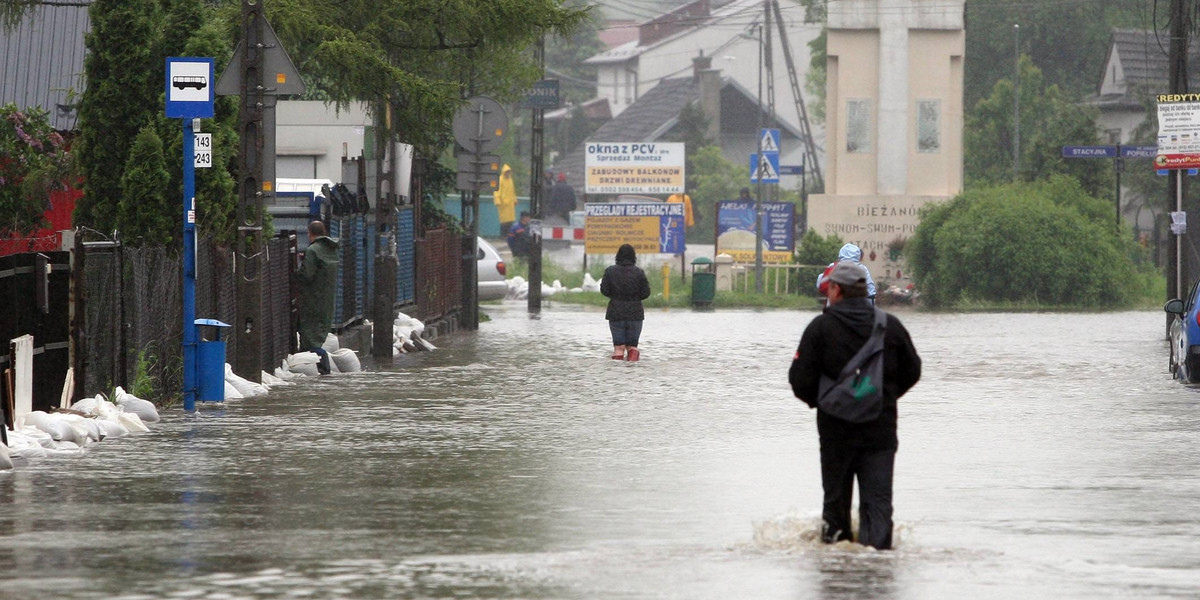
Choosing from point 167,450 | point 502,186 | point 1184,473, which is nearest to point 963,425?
point 1184,473

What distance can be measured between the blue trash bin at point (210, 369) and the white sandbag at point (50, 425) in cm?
290

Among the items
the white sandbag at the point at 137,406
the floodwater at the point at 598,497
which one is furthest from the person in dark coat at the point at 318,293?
the white sandbag at the point at 137,406

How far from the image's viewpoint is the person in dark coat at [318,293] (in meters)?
21.7

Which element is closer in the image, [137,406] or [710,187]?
[137,406]

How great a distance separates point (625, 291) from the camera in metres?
24.8

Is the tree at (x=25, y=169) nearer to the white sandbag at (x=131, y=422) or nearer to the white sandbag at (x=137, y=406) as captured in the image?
the white sandbag at (x=137, y=406)

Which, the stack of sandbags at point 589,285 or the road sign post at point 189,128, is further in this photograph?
the stack of sandbags at point 589,285

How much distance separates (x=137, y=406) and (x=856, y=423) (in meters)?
7.88

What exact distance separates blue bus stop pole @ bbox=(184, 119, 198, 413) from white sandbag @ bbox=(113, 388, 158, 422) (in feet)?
3.20

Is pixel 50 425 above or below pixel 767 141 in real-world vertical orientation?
below

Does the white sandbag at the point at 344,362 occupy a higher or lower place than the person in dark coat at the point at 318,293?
lower

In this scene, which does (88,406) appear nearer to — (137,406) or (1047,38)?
(137,406)

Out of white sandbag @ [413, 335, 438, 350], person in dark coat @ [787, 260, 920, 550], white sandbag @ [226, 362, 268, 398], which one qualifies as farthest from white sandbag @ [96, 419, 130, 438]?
white sandbag @ [413, 335, 438, 350]

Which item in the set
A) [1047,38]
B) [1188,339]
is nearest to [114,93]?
[1188,339]
